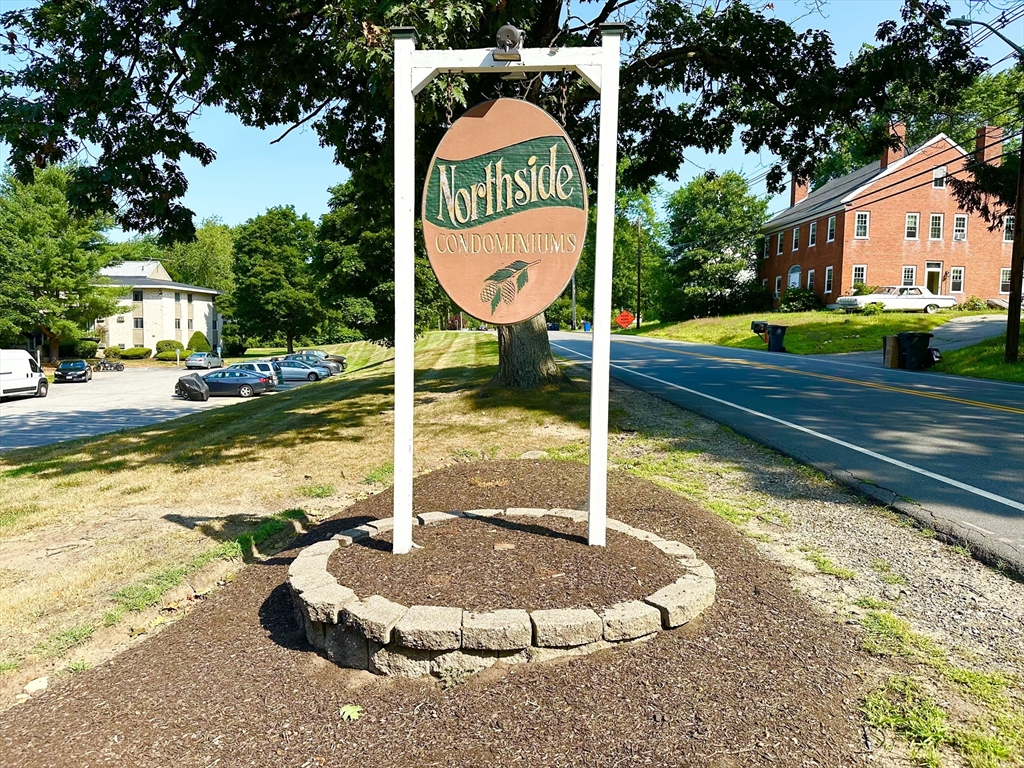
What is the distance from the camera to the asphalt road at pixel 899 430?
5855mm

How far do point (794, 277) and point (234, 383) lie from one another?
38.6m

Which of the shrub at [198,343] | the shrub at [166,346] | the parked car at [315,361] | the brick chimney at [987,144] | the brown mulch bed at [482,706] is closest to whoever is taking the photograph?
the brown mulch bed at [482,706]

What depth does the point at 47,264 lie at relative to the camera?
44781mm

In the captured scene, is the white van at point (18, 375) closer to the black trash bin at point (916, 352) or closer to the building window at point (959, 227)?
the black trash bin at point (916, 352)

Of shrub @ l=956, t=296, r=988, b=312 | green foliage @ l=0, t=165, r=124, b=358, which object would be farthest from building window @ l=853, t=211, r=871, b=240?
green foliage @ l=0, t=165, r=124, b=358

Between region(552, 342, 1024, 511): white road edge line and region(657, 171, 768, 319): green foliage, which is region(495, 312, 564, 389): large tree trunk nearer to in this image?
region(552, 342, 1024, 511): white road edge line

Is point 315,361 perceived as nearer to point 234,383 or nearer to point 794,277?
point 234,383

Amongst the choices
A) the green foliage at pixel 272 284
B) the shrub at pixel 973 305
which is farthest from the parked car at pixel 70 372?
the shrub at pixel 973 305

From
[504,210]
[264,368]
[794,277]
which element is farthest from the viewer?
[794,277]

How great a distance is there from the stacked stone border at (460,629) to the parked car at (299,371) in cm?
3130

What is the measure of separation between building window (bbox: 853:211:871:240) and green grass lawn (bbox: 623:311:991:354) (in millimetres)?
5873

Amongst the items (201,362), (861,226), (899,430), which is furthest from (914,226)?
Result: (201,362)

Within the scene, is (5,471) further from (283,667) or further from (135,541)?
(283,667)

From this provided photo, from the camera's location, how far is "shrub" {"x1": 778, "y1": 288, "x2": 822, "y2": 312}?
44.0 metres
